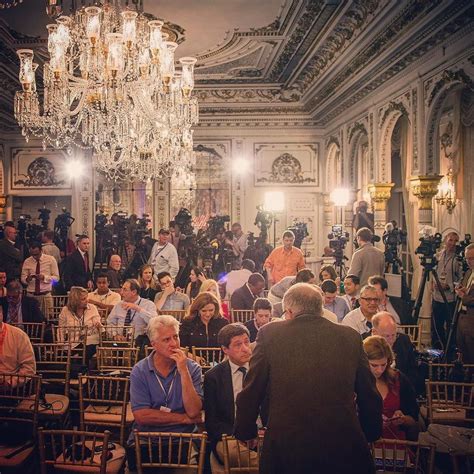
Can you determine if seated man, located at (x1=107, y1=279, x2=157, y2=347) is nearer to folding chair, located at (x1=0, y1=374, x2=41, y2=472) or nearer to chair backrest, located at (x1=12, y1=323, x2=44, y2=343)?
chair backrest, located at (x1=12, y1=323, x2=44, y2=343)

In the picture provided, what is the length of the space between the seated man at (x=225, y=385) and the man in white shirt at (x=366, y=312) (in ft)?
5.41

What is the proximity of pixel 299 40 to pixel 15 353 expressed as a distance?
254 inches

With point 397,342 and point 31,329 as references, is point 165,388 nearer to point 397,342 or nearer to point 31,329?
point 397,342

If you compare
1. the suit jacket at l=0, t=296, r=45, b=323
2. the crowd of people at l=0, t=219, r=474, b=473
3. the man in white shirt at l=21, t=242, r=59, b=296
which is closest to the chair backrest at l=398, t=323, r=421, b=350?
the crowd of people at l=0, t=219, r=474, b=473

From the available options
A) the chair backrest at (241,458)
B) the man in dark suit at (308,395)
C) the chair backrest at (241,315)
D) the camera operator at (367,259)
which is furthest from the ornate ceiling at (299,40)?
the chair backrest at (241,458)

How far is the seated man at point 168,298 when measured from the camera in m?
6.58

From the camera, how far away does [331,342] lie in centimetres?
240

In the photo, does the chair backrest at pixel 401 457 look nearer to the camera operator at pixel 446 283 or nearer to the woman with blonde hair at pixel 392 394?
the woman with blonde hair at pixel 392 394

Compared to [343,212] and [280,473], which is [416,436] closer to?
[280,473]

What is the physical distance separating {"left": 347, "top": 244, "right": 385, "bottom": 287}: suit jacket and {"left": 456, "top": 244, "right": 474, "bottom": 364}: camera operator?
138 centimetres

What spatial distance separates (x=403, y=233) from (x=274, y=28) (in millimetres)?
3416

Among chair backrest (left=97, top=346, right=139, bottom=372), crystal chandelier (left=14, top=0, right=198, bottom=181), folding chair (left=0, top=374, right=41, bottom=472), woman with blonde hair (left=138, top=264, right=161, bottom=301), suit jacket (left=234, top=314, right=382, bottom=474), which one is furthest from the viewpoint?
woman with blonde hair (left=138, top=264, right=161, bottom=301)

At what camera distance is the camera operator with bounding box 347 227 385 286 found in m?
7.15

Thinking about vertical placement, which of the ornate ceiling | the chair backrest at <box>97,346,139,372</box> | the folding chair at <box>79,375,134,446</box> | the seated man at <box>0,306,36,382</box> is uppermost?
the ornate ceiling
